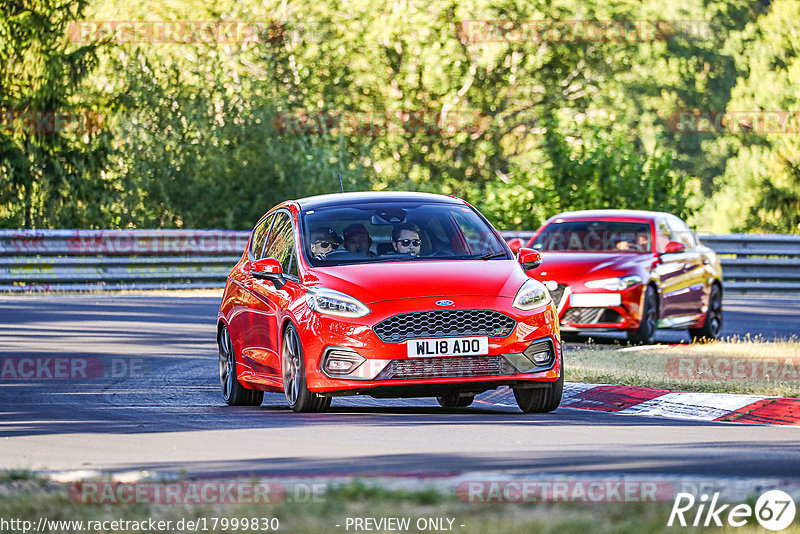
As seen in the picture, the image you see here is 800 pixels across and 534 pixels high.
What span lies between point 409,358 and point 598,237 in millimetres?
9351

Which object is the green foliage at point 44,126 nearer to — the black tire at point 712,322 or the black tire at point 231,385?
the black tire at point 712,322

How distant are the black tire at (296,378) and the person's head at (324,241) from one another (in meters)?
0.70

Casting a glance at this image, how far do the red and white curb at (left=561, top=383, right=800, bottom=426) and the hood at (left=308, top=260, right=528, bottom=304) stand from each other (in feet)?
4.97

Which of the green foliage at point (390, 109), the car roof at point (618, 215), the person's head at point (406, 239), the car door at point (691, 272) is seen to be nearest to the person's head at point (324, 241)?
the person's head at point (406, 239)

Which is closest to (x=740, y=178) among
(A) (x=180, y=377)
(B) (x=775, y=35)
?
(B) (x=775, y=35)

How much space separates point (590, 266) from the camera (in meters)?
18.3

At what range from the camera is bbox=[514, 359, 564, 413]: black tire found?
11.2 m

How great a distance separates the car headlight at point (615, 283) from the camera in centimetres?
1808

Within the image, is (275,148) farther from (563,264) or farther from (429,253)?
(429,253)


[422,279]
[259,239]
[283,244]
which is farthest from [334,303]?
[259,239]

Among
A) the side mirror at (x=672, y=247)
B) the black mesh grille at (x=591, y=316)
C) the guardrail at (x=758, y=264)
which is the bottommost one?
the guardrail at (x=758, y=264)

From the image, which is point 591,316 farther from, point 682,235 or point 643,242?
point 682,235

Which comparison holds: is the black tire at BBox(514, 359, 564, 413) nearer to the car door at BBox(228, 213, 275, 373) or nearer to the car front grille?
the car front grille

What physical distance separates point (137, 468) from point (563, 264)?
10796 mm
